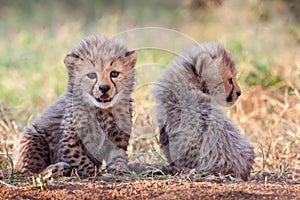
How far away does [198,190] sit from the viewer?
150 inches

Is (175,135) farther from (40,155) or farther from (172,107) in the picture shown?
(40,155)

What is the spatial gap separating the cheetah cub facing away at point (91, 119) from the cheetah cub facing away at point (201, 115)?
0.27m

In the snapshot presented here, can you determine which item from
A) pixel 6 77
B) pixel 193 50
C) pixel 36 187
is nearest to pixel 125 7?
pixel 6 77

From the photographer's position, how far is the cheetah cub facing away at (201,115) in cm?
466

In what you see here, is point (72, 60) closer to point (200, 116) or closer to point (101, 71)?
point (101, 71)

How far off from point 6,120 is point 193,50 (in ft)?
6.51

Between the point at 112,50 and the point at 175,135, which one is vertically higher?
the point at 112,50

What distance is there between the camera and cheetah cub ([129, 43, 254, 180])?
466 centimetres

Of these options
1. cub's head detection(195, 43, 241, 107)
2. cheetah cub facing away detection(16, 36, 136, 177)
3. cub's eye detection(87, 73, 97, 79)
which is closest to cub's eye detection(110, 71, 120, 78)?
cheetah cub facing away detection(16, 36, 136, 177)

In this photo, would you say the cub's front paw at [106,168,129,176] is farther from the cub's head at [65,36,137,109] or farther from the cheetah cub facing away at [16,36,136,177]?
the cub's head at [65,36,137,109]

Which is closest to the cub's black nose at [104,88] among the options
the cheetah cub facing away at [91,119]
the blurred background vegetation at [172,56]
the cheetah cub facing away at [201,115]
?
the cheetah cub facing away at [91,119]

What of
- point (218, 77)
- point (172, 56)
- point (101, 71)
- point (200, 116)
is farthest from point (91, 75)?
point (172, 56)

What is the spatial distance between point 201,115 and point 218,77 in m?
0.31

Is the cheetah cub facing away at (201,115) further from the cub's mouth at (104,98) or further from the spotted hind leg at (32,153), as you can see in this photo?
the spotted hind leg at (32,153)
